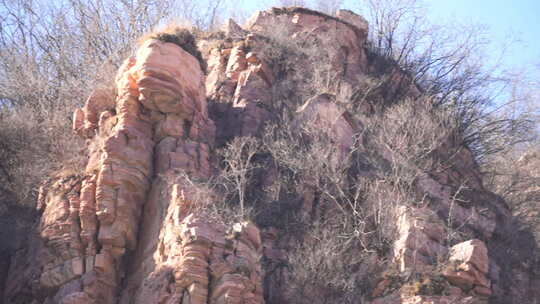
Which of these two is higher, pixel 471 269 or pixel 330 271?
pixel 330 271

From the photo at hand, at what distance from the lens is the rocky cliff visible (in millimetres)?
14492

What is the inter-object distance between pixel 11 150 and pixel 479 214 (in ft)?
43.3

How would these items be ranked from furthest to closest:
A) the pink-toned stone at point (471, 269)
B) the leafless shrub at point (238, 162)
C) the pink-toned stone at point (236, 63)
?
1. the pink-toned stone at point (236, 63)
2. the leafless shrub at point (238, 162)
3. the pink-toned stone at point (471, 269)

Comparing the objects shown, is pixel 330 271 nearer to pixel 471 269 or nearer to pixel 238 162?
pixel 471 269

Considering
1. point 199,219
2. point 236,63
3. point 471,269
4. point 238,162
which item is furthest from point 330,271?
point 236,63

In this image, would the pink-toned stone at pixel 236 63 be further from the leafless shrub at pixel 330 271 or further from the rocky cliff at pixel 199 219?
the leafless shrub at pixel 330 271

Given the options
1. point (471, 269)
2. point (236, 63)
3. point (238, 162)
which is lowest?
point (471, 269)

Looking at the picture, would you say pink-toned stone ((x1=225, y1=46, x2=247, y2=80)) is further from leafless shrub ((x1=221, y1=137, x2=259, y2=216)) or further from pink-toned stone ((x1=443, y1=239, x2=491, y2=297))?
pink-toned stone ((x1=443, y1=239, x2=491, y2=297))

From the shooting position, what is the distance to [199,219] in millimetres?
14484

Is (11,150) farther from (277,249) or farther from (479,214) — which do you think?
(479,214)

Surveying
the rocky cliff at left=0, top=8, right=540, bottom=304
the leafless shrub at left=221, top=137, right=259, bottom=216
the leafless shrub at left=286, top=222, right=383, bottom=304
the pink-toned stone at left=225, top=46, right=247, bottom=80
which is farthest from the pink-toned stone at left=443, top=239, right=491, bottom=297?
the pink-toned stone at left=225, top=46, right=247, bottom=80

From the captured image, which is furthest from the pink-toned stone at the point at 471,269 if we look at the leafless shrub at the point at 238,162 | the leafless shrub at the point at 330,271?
the leafless shrub at the point at 238,162

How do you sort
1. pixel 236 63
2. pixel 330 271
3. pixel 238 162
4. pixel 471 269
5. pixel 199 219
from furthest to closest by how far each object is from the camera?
1. pixel 236 63
2. pixel 238 162
3. pixel 330 271
4. pixel 471 269
5. pixel 199 219

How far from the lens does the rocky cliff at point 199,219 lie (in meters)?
14.5
